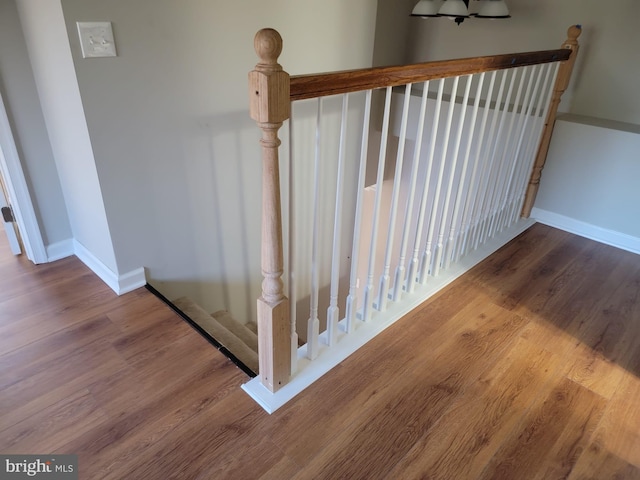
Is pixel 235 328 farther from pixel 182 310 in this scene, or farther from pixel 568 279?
pixel 568 279

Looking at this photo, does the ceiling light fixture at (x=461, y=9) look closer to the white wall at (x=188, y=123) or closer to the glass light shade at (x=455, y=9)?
the glass light shade at (x=455, y=9)

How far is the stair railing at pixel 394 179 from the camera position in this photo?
129 centimetres

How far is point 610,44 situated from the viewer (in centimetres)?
278

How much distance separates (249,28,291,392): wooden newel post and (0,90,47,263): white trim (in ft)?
4.92

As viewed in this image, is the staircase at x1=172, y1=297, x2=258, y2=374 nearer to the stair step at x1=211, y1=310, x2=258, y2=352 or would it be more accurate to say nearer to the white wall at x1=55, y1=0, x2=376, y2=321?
the stair step at x1=211, y1=310, x2=258, y2=352

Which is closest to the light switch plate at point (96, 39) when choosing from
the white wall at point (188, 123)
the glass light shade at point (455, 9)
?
the white wall at point (188, 123)

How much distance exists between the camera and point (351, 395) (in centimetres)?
164

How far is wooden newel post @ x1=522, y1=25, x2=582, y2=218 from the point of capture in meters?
2.57

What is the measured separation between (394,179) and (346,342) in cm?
70

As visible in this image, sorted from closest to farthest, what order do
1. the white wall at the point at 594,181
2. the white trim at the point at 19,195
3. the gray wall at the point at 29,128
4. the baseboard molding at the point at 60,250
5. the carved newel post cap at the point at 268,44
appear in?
the carved newel post cap at the point at 268,44 → the gray wall at the point at 29,128 → the white trim at the point at 19,195 → the baseboard molding at the point at 60,250 → the white wall at the point at 594,181

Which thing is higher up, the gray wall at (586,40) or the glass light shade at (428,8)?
the glass light shade at (428,8)

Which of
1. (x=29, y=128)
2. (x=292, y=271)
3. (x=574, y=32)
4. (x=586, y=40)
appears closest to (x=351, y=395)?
(x=292, y=271)

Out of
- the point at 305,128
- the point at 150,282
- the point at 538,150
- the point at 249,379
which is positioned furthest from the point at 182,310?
the point at 538,150

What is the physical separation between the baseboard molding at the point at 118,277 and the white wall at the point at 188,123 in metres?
0.05
